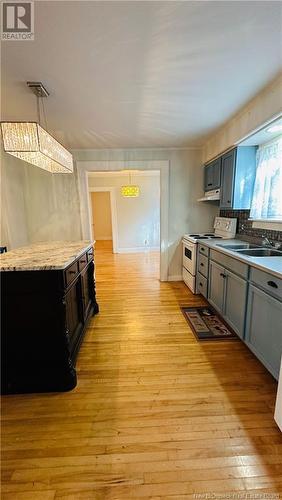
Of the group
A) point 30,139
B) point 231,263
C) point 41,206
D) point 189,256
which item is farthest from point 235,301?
point 41,206

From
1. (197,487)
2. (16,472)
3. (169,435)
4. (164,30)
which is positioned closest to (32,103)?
(164,30)

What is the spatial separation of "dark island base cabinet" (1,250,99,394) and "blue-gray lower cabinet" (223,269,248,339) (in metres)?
1.60

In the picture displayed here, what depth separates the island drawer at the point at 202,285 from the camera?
3.04 m

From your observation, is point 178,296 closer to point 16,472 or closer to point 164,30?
point 16,472

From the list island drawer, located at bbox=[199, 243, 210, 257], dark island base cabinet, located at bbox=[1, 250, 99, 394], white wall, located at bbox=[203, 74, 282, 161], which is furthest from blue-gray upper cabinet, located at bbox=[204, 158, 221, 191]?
dark island base cabinet, located at bbox=[1, 250, 99, 394]

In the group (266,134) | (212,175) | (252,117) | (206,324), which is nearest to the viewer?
(252,117)

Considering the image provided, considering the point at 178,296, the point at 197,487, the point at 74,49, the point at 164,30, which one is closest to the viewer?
the point at 197,487

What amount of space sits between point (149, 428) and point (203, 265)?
2154mm

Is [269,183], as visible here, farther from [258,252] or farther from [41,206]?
[41,206]

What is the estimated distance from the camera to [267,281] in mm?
1692

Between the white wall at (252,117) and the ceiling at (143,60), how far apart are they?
0.09 metres

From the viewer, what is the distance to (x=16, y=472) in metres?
1.18

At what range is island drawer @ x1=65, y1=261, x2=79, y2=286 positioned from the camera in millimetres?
1709

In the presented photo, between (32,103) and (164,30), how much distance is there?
1555 mm
